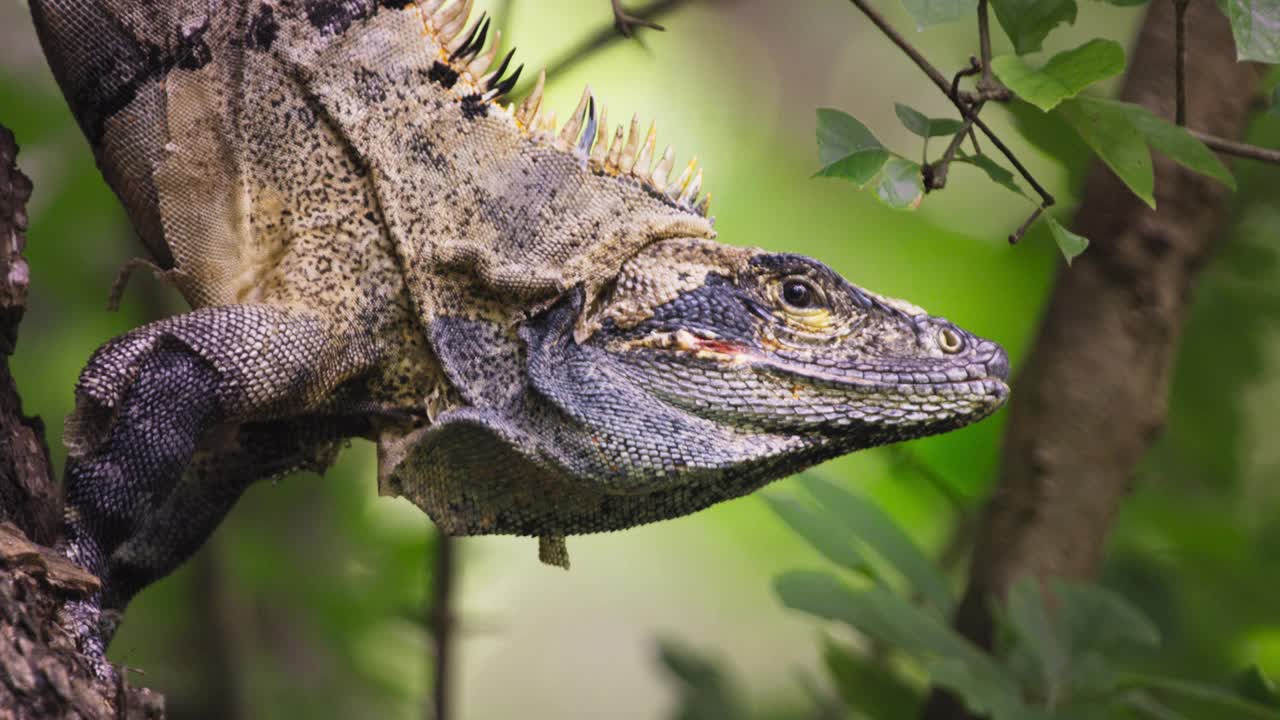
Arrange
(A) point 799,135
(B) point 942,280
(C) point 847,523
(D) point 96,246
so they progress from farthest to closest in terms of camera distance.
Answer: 1. (A) point 799,135
2. (B) point 942,280
3. (D) point 96,246
4. (C) point 847,523

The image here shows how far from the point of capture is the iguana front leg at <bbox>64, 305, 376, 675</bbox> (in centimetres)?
244

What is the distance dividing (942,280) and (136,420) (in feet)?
11.7

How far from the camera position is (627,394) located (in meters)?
2.82

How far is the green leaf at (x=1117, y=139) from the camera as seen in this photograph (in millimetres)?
2162

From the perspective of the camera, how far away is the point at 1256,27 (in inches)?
76.1

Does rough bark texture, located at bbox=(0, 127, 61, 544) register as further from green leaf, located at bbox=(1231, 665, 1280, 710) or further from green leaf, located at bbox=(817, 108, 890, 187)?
green leaf, located at bbox=(1231, 665, 1280, 710)

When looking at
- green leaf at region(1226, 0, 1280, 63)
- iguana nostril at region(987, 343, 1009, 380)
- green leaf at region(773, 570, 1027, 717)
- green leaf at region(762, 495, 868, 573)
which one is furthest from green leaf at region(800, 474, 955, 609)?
green leaf at region(1226, 0, 1280, 63)

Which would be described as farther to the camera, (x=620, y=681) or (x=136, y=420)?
(x=620, y=681)

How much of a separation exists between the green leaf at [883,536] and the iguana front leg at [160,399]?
5.08 feet

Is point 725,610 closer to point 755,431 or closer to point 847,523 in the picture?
point 847,523

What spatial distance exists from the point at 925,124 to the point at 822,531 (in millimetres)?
1427

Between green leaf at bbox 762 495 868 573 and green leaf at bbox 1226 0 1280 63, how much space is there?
69.1 inches

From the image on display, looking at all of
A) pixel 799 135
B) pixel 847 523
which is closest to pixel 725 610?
pixel 799 135

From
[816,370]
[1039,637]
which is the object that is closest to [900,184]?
[816,370]
